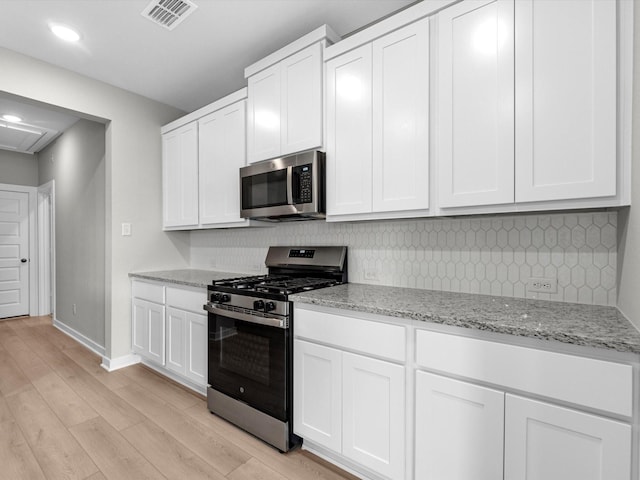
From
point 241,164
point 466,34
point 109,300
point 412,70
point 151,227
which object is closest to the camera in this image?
point 466,34

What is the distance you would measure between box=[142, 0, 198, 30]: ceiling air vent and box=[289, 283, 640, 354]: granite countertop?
191 centimetres

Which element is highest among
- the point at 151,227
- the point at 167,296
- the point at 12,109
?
the point at 12,109

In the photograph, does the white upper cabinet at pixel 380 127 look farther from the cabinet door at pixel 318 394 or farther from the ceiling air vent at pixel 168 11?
the ceiling air vent at pixel 168 11

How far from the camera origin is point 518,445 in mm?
1197

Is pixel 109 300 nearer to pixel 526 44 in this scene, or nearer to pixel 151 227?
pixel 151 227

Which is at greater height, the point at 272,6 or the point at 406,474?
the point at 272,6

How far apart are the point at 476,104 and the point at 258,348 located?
5.77 feet

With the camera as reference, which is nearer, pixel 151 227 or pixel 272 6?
pixel 272 6

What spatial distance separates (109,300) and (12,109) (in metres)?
2.47

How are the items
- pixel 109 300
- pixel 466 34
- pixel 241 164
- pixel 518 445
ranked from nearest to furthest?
pixel 518 445 → pixel 466 34 → pixel 241 164 → pixel 109 300

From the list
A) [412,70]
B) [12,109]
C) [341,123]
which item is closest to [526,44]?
[412,70]

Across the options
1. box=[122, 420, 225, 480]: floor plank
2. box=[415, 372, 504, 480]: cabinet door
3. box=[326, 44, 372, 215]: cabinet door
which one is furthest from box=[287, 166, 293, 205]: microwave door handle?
box=[122, 420, 225, 480]: floor plank

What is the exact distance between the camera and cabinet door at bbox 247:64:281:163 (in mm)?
2391

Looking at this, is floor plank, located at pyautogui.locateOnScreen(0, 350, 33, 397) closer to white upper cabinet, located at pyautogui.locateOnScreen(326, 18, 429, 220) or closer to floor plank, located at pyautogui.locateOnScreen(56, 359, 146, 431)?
floor plank, located at pyautogui.locateOnScreen(56, 359, 146, 431)
